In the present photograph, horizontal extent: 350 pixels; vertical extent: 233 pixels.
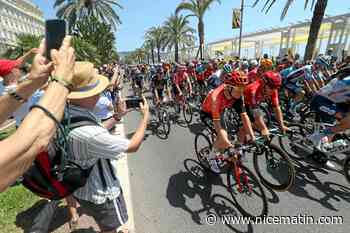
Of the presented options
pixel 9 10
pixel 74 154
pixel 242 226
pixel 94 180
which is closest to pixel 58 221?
pixel 94 180

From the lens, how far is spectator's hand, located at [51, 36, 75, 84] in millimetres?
1020

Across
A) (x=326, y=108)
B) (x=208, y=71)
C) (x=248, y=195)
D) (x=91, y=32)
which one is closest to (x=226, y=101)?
(x=248, y=195)

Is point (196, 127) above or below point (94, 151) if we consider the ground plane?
below

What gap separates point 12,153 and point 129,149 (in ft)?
2.97

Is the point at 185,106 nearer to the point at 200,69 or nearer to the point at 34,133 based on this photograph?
the point at 200,69

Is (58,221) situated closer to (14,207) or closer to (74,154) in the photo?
(14,207)

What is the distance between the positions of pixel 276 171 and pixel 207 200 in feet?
4.67

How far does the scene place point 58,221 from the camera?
2.89 m

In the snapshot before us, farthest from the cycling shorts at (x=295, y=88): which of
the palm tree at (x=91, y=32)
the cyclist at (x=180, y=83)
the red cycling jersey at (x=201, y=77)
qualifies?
the palm tree at (x=91, y=32)

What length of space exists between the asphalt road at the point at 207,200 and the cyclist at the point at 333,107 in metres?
0.59

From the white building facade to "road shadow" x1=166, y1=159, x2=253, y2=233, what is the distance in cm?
5404

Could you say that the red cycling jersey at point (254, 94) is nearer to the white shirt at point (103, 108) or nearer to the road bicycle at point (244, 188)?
the road bicycle at point (244, 188)

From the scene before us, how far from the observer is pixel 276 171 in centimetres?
364

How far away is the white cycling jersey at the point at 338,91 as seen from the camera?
137 inches
